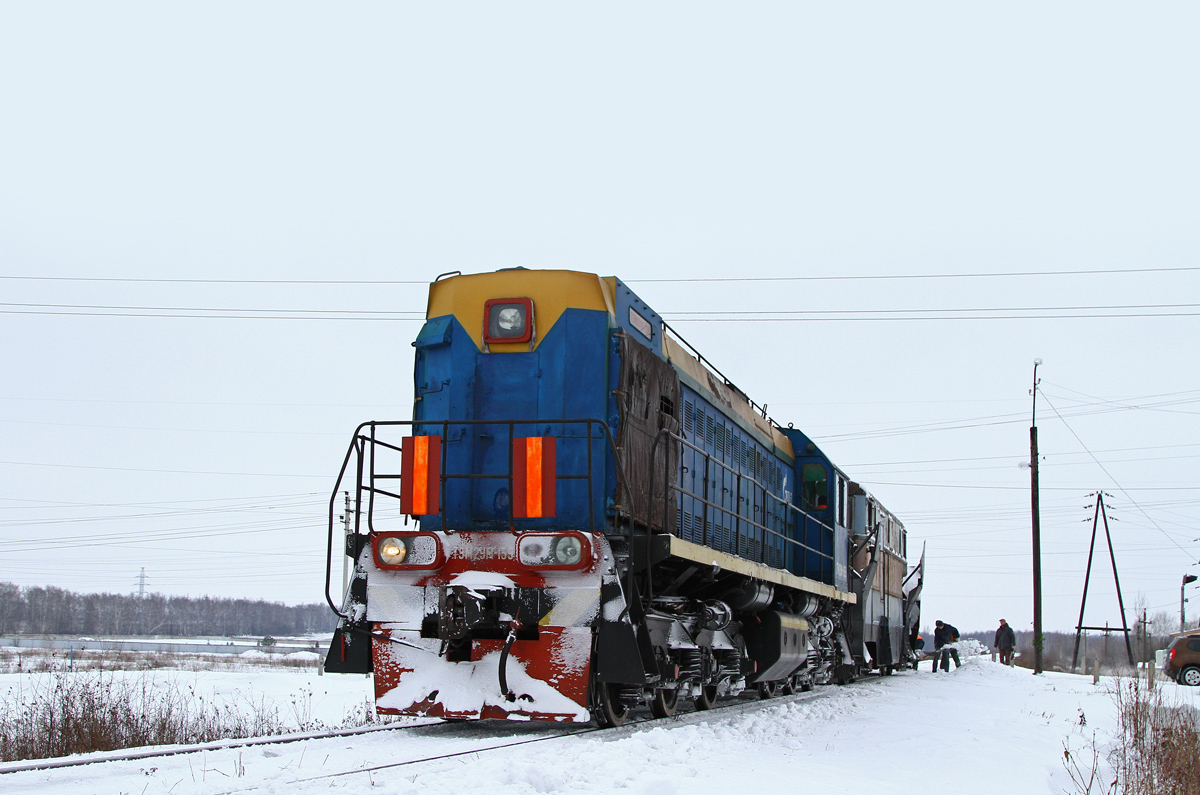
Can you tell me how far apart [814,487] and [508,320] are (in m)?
7.59

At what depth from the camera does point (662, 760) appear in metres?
6.68

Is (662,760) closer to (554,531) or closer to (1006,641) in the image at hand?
(554,531)

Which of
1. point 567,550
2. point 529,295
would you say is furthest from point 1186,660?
point 567,550

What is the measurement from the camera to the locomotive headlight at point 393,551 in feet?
26.7

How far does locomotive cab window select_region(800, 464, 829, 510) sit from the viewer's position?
15250 mm

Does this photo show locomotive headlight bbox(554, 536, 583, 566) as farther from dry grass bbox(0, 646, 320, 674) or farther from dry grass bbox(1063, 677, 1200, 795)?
dry grass bbox(0, 646, 320, 674)

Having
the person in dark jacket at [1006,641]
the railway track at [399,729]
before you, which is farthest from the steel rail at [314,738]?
the person in dark jacket at [1006,641]

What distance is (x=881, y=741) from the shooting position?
8789 millimetres

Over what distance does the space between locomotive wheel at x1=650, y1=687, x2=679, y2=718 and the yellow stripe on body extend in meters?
3.24

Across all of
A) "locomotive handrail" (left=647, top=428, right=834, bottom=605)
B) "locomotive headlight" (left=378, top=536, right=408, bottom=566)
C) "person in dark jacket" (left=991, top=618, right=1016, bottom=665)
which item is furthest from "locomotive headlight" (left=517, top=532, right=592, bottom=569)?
"person in dark jacket" (left=991, top=618, right=1016, bottom=665)

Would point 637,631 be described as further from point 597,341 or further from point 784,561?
point 784,561

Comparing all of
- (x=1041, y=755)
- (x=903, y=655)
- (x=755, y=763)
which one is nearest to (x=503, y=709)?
(x=755, y=763)

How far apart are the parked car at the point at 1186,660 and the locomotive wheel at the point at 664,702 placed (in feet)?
59.5

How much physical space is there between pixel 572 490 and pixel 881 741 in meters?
3.32
